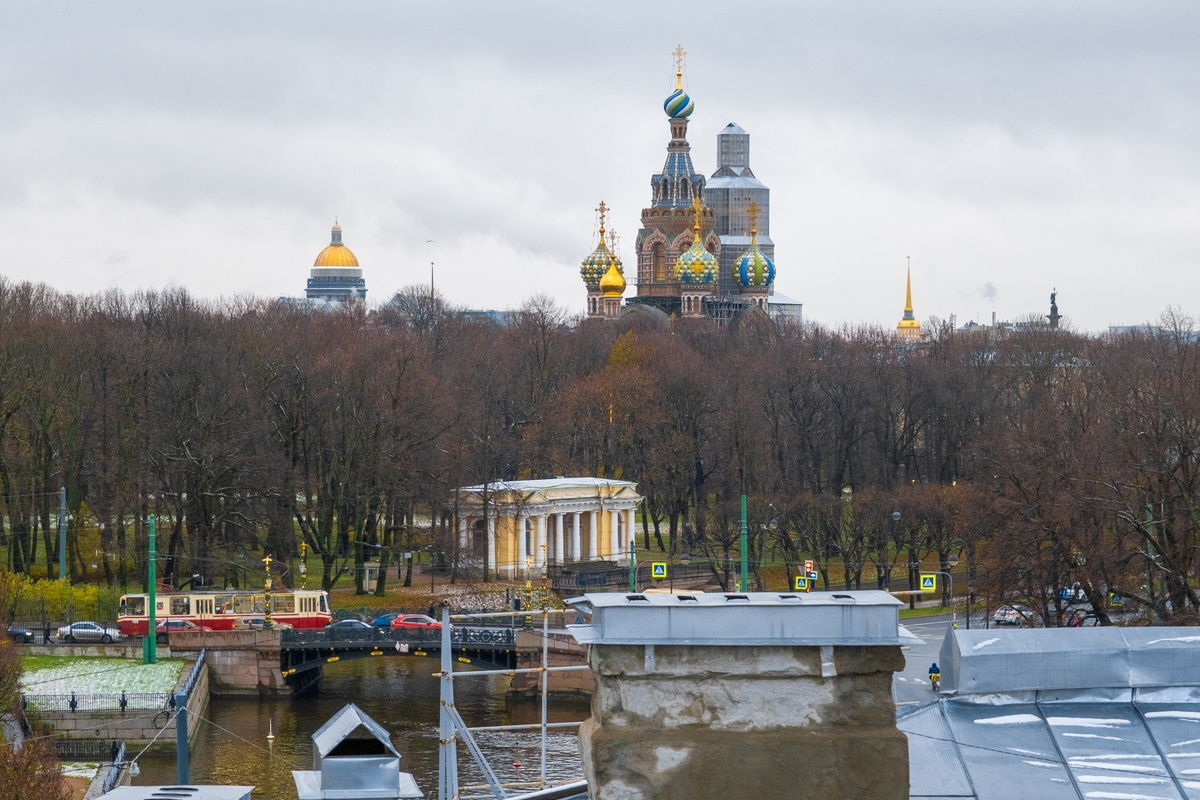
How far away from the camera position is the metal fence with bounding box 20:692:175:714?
49250 mm

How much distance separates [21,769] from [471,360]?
64.8 m

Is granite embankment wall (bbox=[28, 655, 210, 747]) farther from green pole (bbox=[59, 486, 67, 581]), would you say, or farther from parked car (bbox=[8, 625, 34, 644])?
green pole (bbox=[59, 486, 67, 581])

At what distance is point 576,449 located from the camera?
291ft

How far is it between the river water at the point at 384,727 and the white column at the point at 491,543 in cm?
1066

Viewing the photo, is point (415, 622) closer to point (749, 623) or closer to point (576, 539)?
point (576, 539)

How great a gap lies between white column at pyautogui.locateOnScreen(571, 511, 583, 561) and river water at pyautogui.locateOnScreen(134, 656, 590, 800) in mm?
15713

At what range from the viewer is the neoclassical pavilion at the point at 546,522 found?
75062mm

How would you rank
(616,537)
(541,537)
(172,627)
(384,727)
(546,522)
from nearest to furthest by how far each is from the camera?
(384,727)
(172,627)
(541,537)
(546,522)
(616,537)

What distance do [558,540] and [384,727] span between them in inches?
1135

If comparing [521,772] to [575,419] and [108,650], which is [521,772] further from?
[575,419]

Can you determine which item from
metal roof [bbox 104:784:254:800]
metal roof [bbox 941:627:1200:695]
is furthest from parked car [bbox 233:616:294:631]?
metal roof [bbox 941:627:1200:695]

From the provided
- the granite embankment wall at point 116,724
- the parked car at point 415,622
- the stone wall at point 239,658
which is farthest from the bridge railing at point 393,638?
the granite embankment wall at point 116,724

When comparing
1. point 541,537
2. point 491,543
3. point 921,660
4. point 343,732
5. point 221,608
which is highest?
point 541,537

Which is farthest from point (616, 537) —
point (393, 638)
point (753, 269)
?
point (753, 269)
